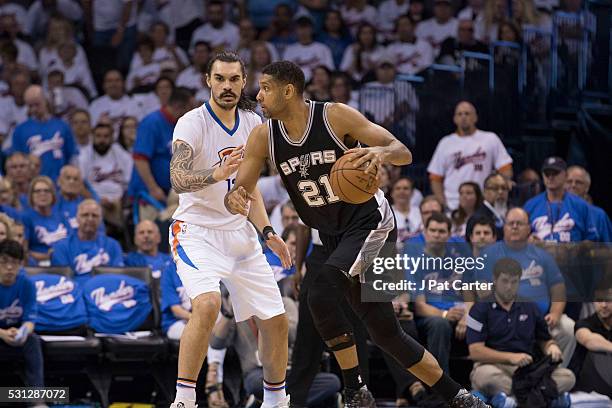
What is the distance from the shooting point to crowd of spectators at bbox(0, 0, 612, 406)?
375 inches

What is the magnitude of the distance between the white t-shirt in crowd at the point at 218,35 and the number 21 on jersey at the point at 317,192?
791 centimetres

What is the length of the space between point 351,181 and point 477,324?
10.2ft

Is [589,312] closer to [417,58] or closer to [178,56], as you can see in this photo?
[417,58]

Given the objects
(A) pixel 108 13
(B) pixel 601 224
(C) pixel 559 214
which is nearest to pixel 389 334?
(C) pixel 559 214

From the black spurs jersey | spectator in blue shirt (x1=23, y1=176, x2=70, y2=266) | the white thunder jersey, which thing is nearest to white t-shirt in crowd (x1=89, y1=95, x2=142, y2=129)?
spectator in blue shirt (x1=23, y1=176, x2=70, y2=266)

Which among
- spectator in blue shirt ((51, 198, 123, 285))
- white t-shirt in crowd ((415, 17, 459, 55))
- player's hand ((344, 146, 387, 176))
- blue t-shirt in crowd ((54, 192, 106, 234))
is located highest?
white t-shirt in crowd ((415, 17, 459, 55))

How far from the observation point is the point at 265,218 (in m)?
7.48

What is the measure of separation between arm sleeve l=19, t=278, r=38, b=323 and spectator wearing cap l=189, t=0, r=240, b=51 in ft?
19.6

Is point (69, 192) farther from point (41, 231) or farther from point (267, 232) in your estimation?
point (267, 232)

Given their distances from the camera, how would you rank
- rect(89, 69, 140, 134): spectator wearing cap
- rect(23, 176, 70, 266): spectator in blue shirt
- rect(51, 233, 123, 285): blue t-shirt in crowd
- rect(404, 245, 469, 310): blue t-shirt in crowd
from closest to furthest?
rect(404, 245, 469, 310): blue t-shirt in crowd < rect(51, 233, 123, 285): blue t-shirt in crowd < rect(23, 176, 70, 266): spectator in blue shirt < rect(89, 69, 140, 134): spectator wearing cap

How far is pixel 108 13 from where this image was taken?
49.7ft

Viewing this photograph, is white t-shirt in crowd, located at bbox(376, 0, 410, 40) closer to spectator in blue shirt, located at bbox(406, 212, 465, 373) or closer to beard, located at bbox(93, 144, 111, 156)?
beard, located at bbox(93, 144, 111, 156)

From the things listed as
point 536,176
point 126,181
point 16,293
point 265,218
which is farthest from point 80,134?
point 265,218

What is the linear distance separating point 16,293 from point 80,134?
3.59 metres
